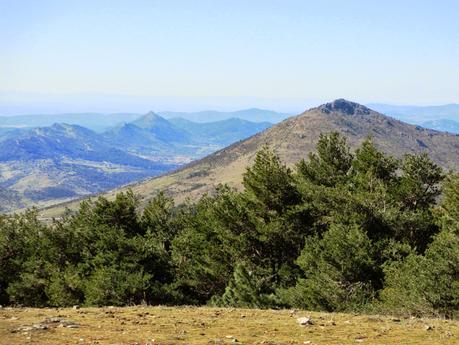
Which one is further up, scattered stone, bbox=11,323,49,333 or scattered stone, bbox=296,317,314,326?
scattered stone, bbox=11,323,49,333

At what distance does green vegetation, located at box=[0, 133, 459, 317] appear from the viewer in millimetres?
31438

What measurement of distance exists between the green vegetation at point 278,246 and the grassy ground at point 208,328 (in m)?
8.17

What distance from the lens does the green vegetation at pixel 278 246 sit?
1238 inches

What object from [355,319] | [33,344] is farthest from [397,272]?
[33,344]

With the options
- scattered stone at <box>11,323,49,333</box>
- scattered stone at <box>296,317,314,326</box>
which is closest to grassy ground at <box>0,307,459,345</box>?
scattered stone at <box>11,323,49,333</box>

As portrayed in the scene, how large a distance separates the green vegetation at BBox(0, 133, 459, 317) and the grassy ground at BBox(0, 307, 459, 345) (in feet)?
26.8

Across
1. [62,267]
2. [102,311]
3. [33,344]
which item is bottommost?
[62,267]

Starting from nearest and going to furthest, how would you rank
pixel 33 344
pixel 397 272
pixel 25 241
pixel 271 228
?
pixel 33 344 < pixel 397 272 < pixel 271 228 < pixel 25 241

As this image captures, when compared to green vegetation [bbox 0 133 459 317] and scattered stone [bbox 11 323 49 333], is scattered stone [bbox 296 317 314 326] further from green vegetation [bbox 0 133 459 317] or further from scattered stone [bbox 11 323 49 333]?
scattered stone [bbox 11 323 49 333]

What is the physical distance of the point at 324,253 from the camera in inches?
1335

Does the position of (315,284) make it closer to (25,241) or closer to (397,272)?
(397,272)

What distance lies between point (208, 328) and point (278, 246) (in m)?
25.8

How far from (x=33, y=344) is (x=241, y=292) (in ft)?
57.8

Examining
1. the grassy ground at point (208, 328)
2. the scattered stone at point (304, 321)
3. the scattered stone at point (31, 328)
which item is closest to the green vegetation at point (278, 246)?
the grassy ground at point (208, 328)
